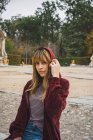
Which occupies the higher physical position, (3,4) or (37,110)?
(3,4)

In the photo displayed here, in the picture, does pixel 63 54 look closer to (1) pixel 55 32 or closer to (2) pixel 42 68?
(1) pixel 55 32

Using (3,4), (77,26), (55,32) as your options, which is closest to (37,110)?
(3,4)

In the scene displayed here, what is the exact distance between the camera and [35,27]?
96.9m

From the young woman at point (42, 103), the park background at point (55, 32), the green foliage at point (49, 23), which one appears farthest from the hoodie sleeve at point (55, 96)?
the green foliage at point (49, 23)

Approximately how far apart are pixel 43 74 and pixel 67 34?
69.6 metres

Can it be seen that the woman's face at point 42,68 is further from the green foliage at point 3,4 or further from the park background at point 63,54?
the green foliage at point 3,4

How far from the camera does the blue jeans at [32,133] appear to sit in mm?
3752

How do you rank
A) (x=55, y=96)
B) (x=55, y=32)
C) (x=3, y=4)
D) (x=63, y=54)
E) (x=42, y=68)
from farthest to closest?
(x=55, y=32) → (x=63, y=54) → (x=3, y=4) → (x=42, y=68) → (x=55, y=96)

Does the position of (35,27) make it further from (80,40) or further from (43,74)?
(43,74)

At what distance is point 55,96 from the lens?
12.3ft

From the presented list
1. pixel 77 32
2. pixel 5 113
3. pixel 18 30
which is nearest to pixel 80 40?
pixel 77 32

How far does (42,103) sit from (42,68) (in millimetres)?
Result: 289

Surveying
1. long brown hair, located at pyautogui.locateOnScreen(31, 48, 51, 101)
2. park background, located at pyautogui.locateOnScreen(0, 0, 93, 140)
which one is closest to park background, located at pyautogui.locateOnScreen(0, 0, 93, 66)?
park background, located at pyautogui.locateOnScreen(0, 0, 93, 140)

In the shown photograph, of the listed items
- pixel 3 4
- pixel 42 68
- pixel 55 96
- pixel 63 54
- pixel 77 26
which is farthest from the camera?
pixel 63 54
